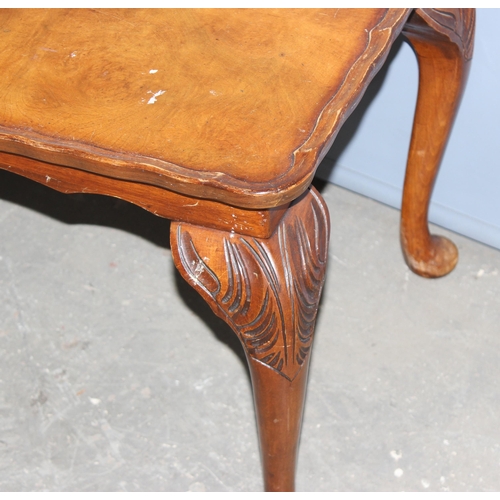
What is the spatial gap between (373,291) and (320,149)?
2.10 feet

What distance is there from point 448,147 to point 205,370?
54cm

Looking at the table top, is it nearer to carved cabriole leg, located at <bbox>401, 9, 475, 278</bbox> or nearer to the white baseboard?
carved cabriole leg, located at <bbox>401, 9, 475, 278</bbox>

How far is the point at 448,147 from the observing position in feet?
4.09

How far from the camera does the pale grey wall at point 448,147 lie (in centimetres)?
113

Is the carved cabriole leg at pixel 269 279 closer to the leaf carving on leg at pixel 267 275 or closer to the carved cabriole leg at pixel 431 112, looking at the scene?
the leaf carving on leg at pixel 267 275

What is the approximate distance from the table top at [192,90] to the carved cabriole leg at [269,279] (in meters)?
0.07

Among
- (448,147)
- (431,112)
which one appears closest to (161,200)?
(431,112)

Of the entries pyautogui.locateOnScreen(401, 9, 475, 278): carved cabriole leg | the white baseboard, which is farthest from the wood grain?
the white baseboard

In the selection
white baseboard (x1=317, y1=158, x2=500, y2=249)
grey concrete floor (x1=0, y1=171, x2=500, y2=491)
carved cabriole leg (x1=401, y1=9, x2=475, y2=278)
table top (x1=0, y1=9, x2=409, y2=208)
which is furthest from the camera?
white baseboard (x1=317, y1=158, x2=500, y2=249)

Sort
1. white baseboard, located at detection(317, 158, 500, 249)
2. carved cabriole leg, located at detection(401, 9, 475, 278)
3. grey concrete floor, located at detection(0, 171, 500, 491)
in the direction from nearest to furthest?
carved cabriole leg, located at detection(401, 9, 475, 278)
grey concrete floor, located at detection(0, 171, 500, 491)
white baseboard, located at detection(317, 158, 500, 249)

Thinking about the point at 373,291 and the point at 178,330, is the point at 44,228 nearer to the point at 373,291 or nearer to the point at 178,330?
the point at 178,330

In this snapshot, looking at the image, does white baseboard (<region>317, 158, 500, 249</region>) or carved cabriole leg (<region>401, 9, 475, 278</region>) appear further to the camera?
white baseboard (<region>317, 158, 500, 249</region>)

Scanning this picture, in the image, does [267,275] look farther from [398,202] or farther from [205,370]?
[398,202]

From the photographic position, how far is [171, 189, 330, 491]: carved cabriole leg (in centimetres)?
72
